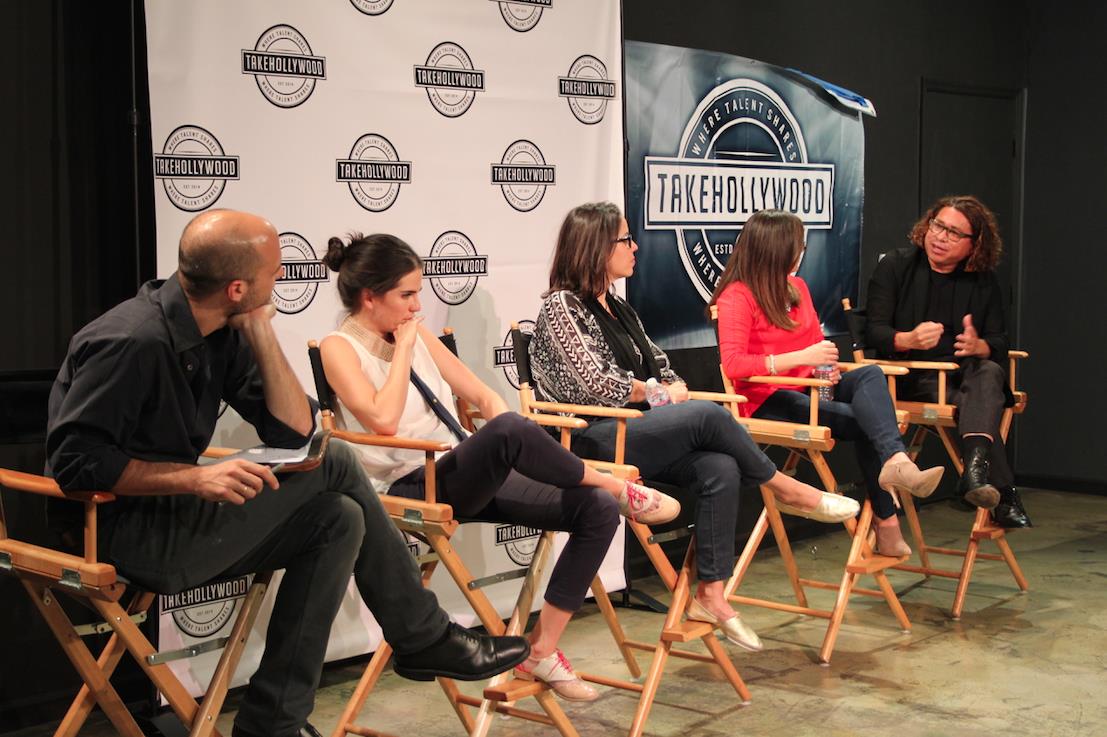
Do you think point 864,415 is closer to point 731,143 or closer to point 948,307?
point 948,307

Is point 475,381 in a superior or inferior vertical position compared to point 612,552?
superior

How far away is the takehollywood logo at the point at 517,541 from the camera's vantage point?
4758 mm

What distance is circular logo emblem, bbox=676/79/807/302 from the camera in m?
5.67

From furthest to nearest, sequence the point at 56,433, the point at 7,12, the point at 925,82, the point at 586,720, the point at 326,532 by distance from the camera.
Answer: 1. the point at 925,82
2. the point at 586,720
3. the point at 7,12
4. the point at 326,532
5. the point at 56,433

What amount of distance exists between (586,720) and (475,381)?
106 centimetres

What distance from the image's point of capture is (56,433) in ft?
9.05

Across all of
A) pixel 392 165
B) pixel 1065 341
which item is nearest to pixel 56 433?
pixel 392 165

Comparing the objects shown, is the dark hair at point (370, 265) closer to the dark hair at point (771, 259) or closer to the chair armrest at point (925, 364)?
the dark hair at point (771, 259)

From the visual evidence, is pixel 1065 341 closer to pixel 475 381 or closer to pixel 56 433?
pixel 475 381

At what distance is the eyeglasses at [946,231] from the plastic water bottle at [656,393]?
1836mm

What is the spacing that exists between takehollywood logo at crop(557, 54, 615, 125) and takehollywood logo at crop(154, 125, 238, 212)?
1.46 metres

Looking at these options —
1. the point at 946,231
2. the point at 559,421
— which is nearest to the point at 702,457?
the point at 559,421

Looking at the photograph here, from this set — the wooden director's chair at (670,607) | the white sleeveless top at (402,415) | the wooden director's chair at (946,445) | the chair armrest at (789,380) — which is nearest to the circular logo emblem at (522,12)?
the wooden director's chair at (670,607)

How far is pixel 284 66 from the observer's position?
13.0 ft
